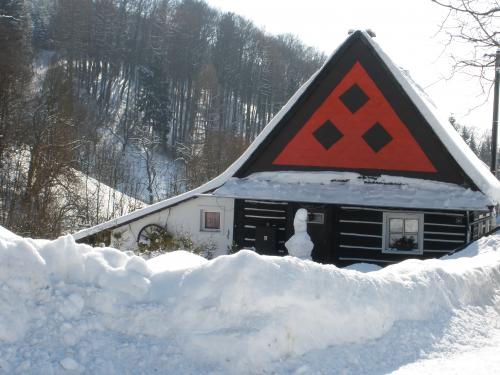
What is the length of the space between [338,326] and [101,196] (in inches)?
1124

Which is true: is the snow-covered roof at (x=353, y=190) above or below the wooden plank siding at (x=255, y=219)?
above

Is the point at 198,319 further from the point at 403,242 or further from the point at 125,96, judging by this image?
the point at 125,96

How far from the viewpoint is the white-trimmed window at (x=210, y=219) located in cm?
1587

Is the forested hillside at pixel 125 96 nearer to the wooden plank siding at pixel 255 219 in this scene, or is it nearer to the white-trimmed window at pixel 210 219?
the white-trimmed window at pixel 210 219

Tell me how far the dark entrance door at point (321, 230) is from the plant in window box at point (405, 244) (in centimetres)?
164

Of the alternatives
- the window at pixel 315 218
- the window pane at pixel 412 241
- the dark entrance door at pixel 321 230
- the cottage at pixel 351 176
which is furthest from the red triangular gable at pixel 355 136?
the window pane at pixel 412 241

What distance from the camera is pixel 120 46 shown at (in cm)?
6431

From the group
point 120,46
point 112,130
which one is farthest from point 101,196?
point 120,46

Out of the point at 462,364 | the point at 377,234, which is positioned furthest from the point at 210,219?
the point at 462,364

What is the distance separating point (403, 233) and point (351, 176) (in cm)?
196

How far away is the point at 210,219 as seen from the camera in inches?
629

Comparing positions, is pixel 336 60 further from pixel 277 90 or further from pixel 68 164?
pixel 277 90

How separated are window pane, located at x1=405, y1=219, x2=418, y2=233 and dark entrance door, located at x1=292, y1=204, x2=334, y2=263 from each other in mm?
1904

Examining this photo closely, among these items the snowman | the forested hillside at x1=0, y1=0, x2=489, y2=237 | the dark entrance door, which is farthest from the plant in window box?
the forested hillside at x1=0, y1=0, x2=489, y2=237
